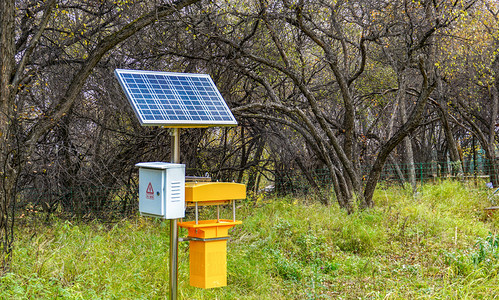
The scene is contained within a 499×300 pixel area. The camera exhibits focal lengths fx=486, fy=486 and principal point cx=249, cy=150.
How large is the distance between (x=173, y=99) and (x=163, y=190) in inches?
34.7

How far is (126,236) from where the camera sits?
6.76 m

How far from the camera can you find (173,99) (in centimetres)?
420

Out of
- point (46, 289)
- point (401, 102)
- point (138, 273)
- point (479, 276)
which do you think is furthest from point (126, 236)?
point (401, 102)

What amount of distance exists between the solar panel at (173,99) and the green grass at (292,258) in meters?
1.65

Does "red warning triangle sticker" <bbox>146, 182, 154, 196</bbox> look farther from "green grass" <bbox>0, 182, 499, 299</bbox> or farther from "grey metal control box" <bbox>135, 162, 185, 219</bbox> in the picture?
"green grass" <bbox>0, 182, 499, 299</bbox>

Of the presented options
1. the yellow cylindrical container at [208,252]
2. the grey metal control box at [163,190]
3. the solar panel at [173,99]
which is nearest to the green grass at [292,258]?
the yellow cylindrical container at [208,252]

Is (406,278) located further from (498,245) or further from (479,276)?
(498,245)

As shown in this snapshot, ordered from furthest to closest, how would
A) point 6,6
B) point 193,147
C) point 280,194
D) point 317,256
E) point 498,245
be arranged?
point 280,194 < point 193,147 < point 317,256 < point 498,245 < point 6,6

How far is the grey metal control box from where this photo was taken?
373 cm

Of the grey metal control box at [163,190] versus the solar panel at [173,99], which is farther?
the solar panel at [173,99]

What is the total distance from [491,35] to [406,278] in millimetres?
9296

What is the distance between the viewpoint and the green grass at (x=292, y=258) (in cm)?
472

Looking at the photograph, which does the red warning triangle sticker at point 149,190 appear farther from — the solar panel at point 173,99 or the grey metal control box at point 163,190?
the solar panel at point 173,99

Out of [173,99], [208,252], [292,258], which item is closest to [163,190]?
[208,252]
